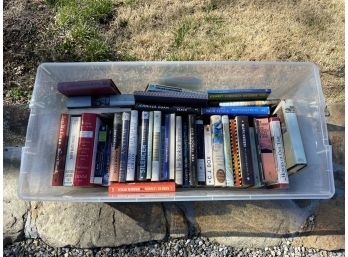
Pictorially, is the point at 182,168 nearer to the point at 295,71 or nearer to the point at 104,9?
the point at 295,71

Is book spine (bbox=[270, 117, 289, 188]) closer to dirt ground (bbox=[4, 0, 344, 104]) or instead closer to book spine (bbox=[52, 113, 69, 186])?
dirt ground (bbox=[4, 0, 344, 104])

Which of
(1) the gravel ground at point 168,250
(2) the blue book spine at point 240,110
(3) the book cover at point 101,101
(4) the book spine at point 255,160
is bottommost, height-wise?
(1) the gravel ground at point 168,250

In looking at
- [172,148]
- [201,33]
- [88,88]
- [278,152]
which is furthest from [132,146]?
[201,33]

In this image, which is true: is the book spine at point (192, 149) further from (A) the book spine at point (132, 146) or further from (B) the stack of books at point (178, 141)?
(A) the book spine at point (132, 146)

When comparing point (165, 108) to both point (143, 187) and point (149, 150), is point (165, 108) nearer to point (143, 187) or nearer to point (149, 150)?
point (149, 150)

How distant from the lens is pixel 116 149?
1264 mm

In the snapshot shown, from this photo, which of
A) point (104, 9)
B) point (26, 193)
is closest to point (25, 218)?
point (26, 193)

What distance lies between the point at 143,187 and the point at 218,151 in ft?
0.86

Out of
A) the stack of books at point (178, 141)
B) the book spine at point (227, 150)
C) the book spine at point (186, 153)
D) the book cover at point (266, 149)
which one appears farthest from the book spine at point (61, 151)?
the book cover at point (266, 149)

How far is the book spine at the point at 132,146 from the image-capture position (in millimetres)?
1222

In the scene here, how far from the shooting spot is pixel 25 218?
1.34 m

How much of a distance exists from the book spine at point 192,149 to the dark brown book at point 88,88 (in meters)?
0.27

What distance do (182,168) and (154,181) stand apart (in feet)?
0.31

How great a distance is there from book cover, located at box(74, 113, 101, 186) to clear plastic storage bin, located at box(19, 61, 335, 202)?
0.05 metres
